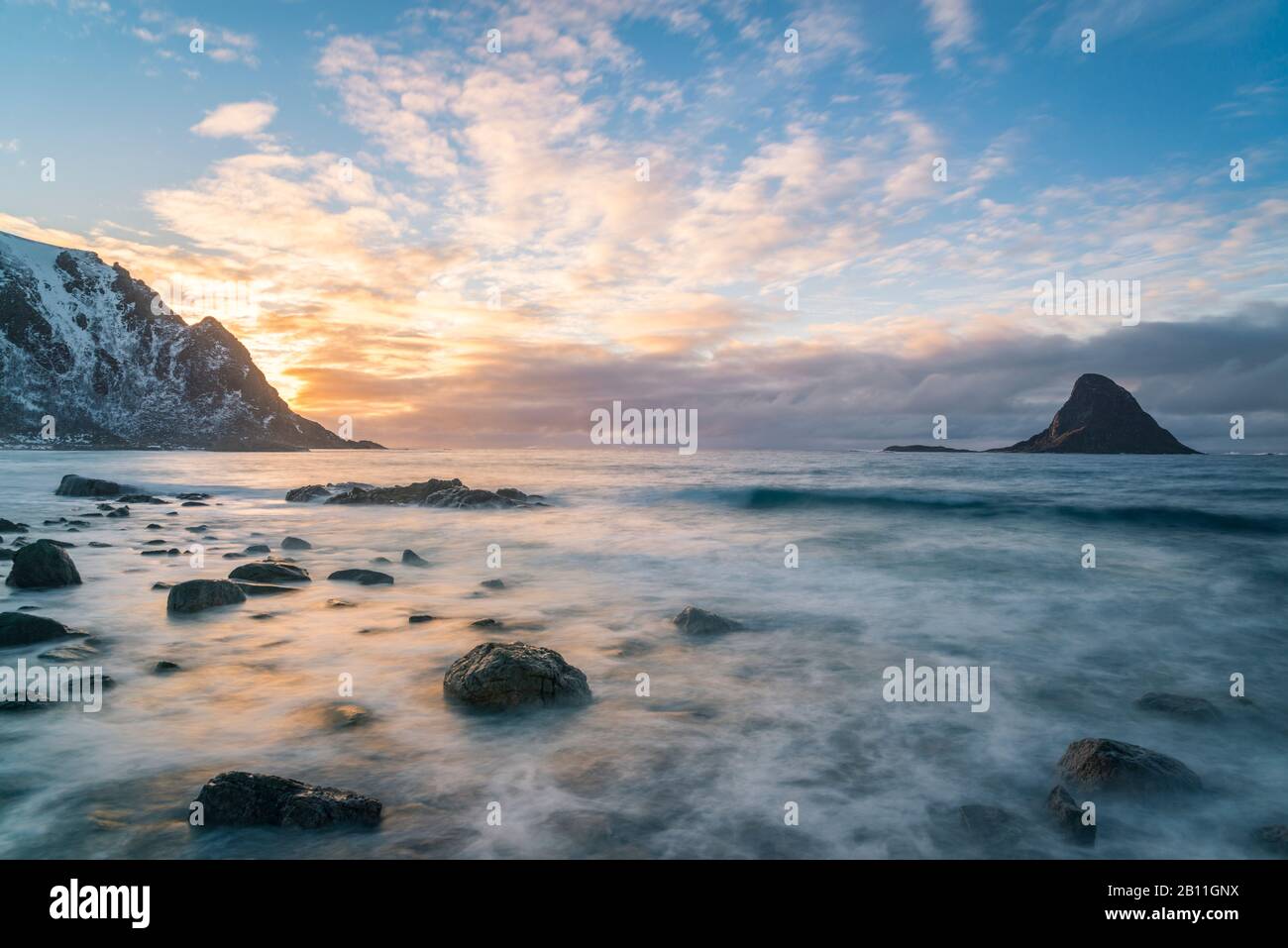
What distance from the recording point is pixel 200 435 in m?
154

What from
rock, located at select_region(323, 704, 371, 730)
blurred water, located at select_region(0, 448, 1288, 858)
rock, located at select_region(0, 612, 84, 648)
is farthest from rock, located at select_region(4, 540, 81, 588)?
rock, located at select_region(323, 704, 371, 730)

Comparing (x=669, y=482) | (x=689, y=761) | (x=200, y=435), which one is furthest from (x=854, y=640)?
(x=200, y=435)

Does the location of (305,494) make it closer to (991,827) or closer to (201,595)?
(201,595)

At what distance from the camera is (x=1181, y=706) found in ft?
23.7

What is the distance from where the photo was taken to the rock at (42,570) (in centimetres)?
1140

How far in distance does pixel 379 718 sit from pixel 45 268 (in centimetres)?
21263

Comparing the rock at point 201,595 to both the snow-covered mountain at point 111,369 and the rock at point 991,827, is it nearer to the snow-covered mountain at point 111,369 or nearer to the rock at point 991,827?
the rock at point 991,827

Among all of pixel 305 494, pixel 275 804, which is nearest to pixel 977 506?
pixel 275 804

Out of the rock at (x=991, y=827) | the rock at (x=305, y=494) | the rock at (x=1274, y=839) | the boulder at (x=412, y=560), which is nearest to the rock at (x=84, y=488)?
the rock at (x=305, y=494)

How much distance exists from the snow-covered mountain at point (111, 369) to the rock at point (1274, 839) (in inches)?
6613

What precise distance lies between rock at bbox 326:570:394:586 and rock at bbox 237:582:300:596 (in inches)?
47.1

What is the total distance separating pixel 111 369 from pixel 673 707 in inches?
7527
